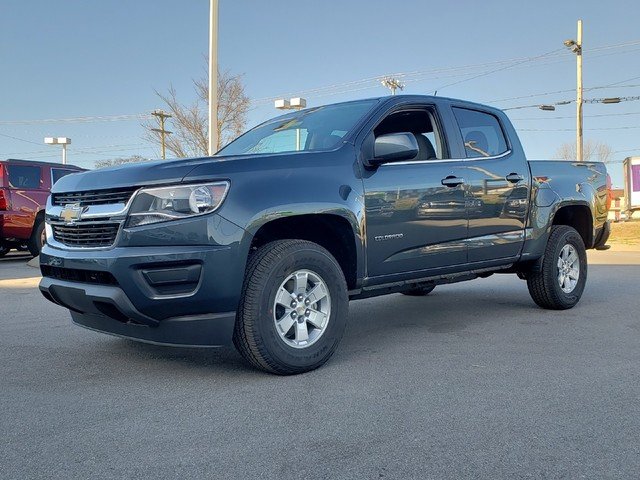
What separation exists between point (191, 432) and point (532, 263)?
14.2ft

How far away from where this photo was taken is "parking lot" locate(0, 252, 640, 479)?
8.68 feet

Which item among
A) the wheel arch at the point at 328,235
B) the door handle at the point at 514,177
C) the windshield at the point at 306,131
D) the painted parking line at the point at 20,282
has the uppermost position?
the windshield at the point at 306,131

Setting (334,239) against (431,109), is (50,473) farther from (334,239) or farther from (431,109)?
(431,109)

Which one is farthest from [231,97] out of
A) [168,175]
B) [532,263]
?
[168,175]

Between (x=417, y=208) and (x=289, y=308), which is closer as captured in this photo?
(x=289, y=308)

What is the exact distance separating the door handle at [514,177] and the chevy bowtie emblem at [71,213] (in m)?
3.64

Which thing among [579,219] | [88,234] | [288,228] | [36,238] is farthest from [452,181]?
[36,238]

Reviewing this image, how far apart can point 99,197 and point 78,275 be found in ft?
1.71

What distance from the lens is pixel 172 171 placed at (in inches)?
144

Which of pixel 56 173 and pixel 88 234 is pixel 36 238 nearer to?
pixel 56 173

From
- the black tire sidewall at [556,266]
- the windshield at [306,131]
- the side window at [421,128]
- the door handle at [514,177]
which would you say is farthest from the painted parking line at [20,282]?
the black tire sidewall at [556,266]

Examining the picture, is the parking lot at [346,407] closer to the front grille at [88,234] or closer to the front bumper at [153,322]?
the front bumper at [153,322]

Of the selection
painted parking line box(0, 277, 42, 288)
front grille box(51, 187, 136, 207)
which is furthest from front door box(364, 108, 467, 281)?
painted parking line box(0, 277, 42, 288)

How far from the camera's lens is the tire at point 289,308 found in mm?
3791
